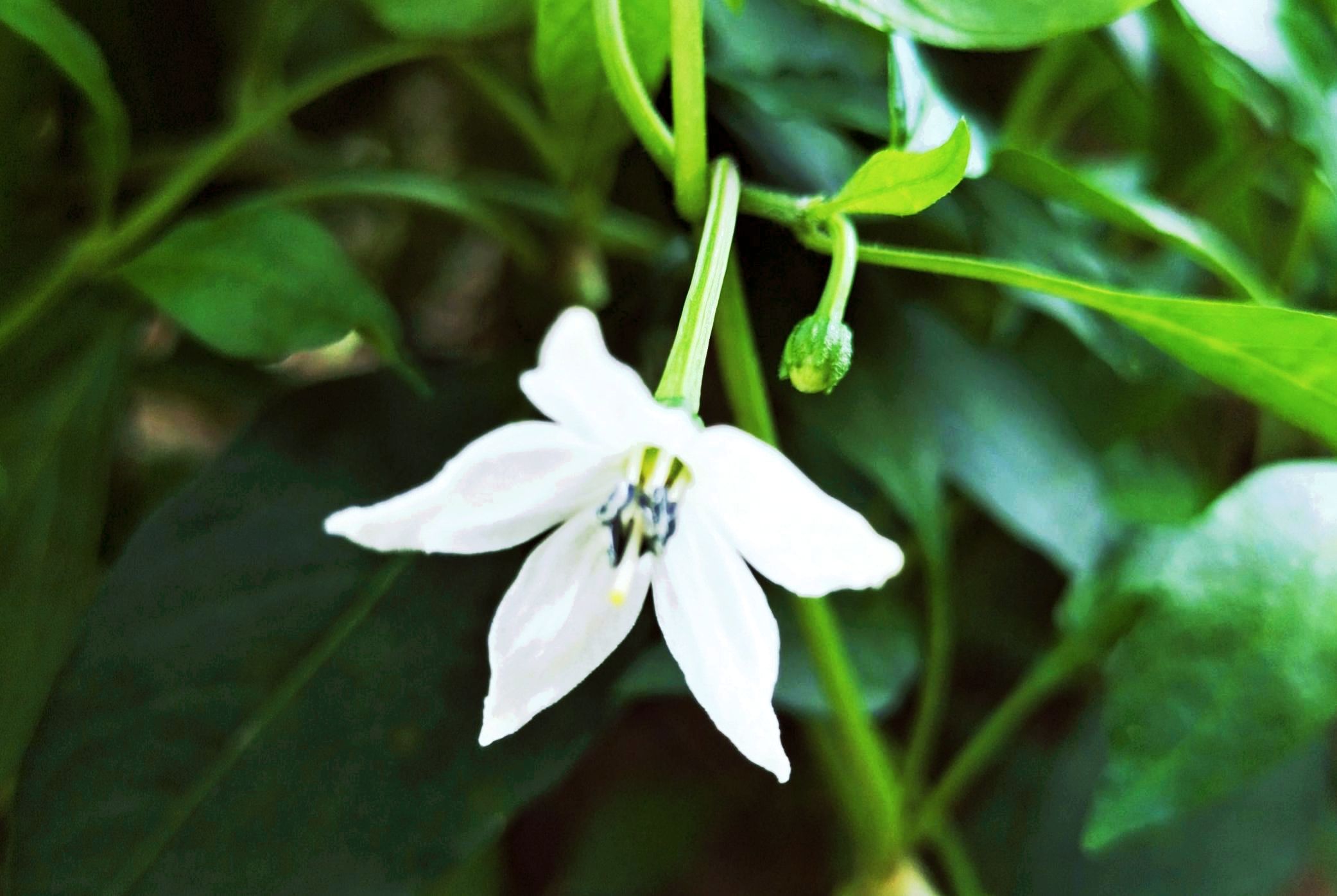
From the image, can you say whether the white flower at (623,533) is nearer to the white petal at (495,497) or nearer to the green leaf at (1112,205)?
the white petal at (495,497)

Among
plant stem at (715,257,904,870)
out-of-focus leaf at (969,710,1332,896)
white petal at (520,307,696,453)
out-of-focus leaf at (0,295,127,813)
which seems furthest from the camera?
out-of-focus leaf at (969,710,1332,896)

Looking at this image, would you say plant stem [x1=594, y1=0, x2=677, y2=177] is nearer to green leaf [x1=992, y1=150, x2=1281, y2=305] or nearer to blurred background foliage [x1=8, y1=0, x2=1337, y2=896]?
blurred background foliage [x1=8, y1=0, x2=1337, y2=896]

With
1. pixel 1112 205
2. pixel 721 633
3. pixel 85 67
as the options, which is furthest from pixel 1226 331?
pixel 85 67

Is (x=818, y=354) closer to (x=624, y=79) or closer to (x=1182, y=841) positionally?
(x=624, y=79)

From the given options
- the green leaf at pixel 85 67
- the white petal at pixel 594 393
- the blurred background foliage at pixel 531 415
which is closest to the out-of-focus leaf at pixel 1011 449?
the blurred background foliage at pixel 531 415

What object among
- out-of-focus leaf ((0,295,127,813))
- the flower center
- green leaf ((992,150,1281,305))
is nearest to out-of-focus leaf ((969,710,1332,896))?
green leaf ((992,150,1281,305))

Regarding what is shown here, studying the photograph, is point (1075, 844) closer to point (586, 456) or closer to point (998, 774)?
point (998, 774)
